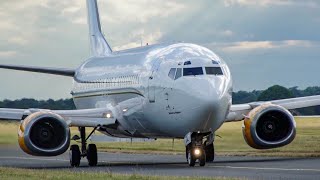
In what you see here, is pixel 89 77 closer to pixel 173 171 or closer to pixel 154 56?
pixel 154 56

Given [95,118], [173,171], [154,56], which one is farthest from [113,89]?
[173,171]

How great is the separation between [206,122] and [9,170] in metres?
6.40

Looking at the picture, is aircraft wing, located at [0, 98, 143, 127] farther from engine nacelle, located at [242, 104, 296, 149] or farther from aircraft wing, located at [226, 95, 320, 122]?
engine nacelle, located at [242, 104, 296, 149]

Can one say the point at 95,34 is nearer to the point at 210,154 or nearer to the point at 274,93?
the point at 210,154

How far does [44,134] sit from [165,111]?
4.46 metres

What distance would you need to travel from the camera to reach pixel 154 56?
121ft

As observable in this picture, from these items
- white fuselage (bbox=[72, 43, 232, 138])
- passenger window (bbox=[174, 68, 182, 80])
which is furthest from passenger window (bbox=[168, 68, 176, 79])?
passenger window (bbox=[174, 68, 182, 80])

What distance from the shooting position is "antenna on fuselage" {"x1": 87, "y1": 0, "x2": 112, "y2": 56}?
5084cm

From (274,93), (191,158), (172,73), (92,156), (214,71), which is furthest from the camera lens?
(274,93)

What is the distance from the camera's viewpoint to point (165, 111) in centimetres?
3447

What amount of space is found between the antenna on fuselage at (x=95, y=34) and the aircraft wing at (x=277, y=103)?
37.8 feet

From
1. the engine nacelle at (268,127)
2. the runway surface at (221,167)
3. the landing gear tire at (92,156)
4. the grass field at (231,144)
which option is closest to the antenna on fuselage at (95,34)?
the grass field at (231,144)

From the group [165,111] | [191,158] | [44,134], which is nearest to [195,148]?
[191,158]

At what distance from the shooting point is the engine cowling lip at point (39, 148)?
3484 cm
